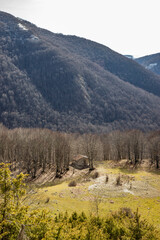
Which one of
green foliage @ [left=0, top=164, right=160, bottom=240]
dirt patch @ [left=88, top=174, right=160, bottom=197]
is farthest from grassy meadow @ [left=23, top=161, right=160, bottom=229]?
green foliage @ [left=0, top=164, right=160, bottom=240]

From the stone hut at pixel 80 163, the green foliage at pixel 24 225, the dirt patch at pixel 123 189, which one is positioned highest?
the green foliage at pixel 24 225

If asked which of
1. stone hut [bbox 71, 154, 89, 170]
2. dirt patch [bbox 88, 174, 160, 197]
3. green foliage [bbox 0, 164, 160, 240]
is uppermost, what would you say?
green foliage [bbox 0, 164, 160, 240]

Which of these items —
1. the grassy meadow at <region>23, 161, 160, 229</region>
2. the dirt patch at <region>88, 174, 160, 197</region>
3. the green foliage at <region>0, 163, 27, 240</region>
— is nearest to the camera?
the green foliage at <region>0, 163, 27, 240</region>

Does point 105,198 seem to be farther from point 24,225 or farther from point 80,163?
point 80,163

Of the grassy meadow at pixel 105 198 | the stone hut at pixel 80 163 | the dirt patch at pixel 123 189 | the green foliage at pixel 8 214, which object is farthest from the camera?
the stone hut at pixel 80 163

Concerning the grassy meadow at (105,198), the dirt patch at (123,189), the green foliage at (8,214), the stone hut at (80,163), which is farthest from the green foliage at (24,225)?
the stone hut at (80,163)

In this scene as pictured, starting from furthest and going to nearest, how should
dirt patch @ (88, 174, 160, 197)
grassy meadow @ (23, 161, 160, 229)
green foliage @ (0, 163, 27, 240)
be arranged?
1. dirt patch @ (88, 174, 160, 197)
2. grassy meadow @ (23, 161, 160, 229)
3. green foliage @ (0, 163, 27, 240)

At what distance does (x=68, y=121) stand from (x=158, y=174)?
466ft

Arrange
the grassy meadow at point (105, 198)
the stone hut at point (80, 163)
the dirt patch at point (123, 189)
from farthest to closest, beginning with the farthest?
the stone hut at point (80, 163), the dirt patch at point (123, 189), the grassy meadow at point (105, 198)

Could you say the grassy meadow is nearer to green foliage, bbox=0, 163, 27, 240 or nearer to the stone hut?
green foliage, bbox=0, 163, 27, 240

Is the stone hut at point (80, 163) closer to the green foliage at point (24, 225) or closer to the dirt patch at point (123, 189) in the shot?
the dirt patch at point (123, 189)

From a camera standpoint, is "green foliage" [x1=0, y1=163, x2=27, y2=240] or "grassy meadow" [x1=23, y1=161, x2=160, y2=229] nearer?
"green foliage" [x1=0, y1=163, x2=27, y2=240]

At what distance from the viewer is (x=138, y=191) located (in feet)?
109

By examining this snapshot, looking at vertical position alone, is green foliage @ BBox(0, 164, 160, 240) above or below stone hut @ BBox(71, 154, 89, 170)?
above
